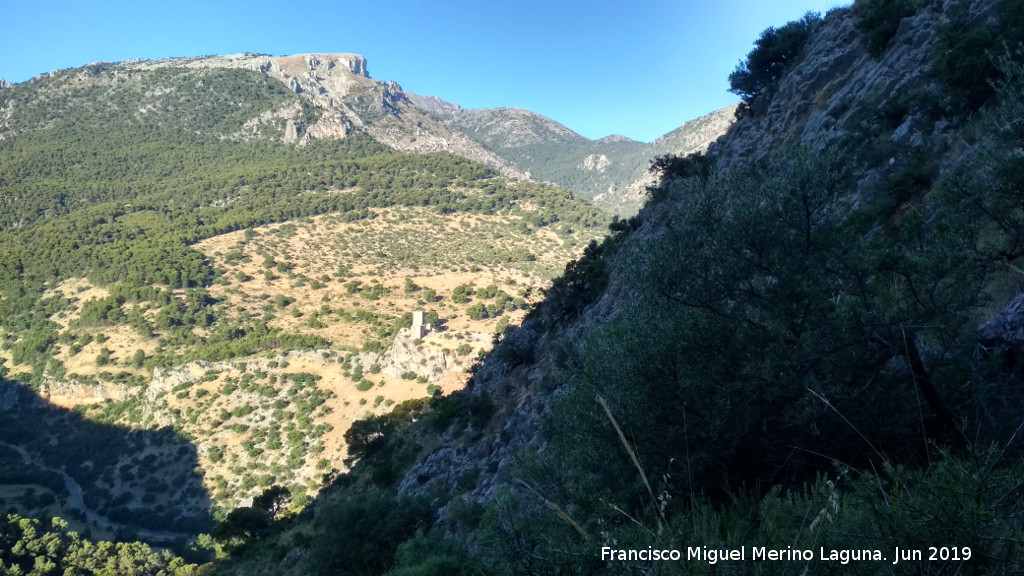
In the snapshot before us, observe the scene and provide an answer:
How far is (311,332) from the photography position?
49625 mm

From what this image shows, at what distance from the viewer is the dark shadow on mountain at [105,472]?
34594 millimetres

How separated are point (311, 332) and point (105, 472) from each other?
60.6ft

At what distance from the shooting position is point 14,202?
75.8 meters

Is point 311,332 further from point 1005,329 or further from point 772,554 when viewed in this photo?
point 772,554

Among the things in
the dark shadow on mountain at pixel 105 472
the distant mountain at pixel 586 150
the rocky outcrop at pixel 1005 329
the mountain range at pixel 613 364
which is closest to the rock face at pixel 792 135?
the mountain range at pixel 613 364

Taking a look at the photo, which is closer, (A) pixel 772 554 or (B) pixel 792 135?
(A) pixel 772 554

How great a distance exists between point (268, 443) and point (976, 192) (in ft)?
136

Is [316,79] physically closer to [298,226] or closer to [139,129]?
[139,129]

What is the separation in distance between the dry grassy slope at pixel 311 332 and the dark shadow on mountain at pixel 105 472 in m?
1.27

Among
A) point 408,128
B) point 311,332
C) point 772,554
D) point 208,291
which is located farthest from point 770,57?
point 408,128

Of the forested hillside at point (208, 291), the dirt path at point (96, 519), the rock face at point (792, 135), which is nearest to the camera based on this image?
the rock face at point (792, 135)

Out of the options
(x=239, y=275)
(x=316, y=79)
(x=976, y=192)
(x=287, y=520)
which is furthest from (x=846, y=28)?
(x=316, y=79)

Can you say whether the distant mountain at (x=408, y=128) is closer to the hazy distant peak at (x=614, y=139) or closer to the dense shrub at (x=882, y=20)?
the hazy distant peak at (x=614, y=139)

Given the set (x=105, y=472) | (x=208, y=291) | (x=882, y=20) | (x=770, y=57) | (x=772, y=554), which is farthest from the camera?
(x=208, y=291)
